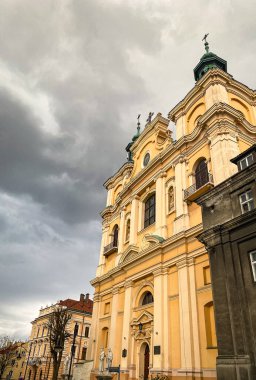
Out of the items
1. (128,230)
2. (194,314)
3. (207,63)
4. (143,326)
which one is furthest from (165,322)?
(207,63)

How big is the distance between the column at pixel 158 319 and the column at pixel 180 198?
3.39m

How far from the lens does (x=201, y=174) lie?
853 inches

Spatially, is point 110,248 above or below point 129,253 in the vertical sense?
above

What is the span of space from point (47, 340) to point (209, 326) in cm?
3886

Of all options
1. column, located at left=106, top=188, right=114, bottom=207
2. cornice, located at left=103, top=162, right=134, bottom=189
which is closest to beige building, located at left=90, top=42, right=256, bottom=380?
cornice, located at left=103, top=162, right=134, bottom=189

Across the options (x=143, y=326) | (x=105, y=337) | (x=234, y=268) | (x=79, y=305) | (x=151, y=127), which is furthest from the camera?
(x=79, y=305)

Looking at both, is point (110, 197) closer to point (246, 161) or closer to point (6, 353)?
point (246, 161)

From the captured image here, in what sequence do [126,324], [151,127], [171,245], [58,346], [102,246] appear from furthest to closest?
[102,246], [151,127], [58,346], [126,324], [171,245]

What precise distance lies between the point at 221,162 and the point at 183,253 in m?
6.21

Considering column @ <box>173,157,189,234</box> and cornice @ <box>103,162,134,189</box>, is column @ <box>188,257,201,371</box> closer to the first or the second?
column @ <box>173,157,189,234</box>

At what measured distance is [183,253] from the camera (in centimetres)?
1975

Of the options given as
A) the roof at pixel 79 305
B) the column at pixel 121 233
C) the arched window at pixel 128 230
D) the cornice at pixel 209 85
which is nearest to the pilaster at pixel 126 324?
the column at pixel 121 233

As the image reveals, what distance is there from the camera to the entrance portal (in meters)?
20.6

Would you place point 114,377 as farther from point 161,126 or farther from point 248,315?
point 161,126
